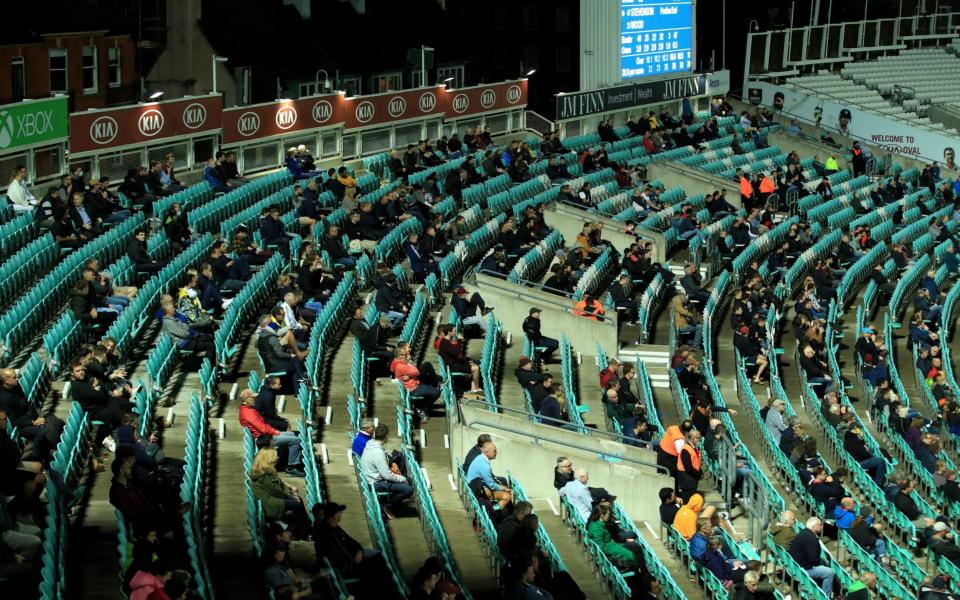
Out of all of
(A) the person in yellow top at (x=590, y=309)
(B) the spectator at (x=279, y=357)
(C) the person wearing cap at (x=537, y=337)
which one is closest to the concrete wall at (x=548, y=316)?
(A) the person in yellow top at (x=590, y=309)

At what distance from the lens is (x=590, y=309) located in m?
24.7

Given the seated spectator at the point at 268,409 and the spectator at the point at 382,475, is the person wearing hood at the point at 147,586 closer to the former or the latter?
the spectator at the point at 382,475

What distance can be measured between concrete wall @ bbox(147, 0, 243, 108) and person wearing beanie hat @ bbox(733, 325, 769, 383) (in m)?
21.9

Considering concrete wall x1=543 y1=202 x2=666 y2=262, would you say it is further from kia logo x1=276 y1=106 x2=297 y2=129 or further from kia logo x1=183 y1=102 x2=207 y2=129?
kia logo x1=183 y1=102 x2=207 y2=129

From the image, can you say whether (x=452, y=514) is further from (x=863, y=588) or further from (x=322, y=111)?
(x=322, y=111)

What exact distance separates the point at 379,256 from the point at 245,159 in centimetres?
Answer: 699

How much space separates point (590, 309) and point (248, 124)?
10264 mm

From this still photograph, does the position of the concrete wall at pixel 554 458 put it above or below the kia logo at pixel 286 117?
below

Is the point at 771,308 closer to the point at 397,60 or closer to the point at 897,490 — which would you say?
the point at 897,490

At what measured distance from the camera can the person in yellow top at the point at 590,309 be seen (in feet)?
80.7

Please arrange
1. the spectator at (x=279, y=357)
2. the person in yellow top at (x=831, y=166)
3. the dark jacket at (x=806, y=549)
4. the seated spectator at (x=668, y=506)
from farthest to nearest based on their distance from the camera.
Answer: the person in yellow top at (x=831, y=166) → the spectator at (x=279, y=357) → the seated spectator at (x=668, y=506) → the dark jacket at (x=806, y=549)

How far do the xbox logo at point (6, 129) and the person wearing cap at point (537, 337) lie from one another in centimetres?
892

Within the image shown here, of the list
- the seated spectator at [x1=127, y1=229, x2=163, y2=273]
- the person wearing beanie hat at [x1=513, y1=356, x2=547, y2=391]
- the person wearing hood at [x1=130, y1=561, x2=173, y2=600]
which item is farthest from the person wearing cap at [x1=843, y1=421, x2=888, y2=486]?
the person wearing hood at [x1=130, y1=561, x2=173, y2=600]

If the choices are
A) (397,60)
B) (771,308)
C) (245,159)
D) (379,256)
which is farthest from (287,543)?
(397,60)
